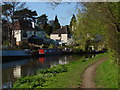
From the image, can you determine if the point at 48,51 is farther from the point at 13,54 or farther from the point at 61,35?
the point at 61,35

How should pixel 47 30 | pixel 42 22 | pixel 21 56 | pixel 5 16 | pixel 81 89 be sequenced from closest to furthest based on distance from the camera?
1. pixel 81 89
2. pixel 21 56
3. pixel 5 16
4. pixel 47 30
5. pixel 42 22

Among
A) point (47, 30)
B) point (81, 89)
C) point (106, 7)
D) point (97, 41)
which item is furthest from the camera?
point (47, 30)

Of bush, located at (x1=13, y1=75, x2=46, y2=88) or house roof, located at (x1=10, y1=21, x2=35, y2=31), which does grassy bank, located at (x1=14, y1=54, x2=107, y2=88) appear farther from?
house roof, located at (x1=10, y1=21, x2=35, y2=31)

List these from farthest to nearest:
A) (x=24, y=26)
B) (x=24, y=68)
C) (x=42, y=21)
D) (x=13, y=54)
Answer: (x=42, y=21) → (x=24, y=26) → (x=13, y=54) → (x=24, y=68)

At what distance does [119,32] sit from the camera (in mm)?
12992

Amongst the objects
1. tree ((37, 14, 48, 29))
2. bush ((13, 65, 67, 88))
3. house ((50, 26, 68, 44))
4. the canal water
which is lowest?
the canal water

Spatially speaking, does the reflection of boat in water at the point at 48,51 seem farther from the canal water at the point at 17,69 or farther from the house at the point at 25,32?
the house at the point at 25,32

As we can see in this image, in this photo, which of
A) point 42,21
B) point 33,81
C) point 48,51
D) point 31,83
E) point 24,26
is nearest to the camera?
point 31,83

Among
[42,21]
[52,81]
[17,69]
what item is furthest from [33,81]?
[42,21]

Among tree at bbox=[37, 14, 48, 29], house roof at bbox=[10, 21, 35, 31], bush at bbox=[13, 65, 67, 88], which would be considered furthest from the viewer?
tree at bbox=[37, 14, 48, 29]

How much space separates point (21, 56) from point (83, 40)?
65.4 ft

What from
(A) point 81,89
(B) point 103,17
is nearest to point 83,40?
(B) point 103,17

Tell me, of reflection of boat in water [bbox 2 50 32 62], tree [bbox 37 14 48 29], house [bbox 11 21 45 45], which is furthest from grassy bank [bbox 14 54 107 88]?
tree [bbox 37 14 48 29]

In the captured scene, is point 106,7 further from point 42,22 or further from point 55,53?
point 42,22
